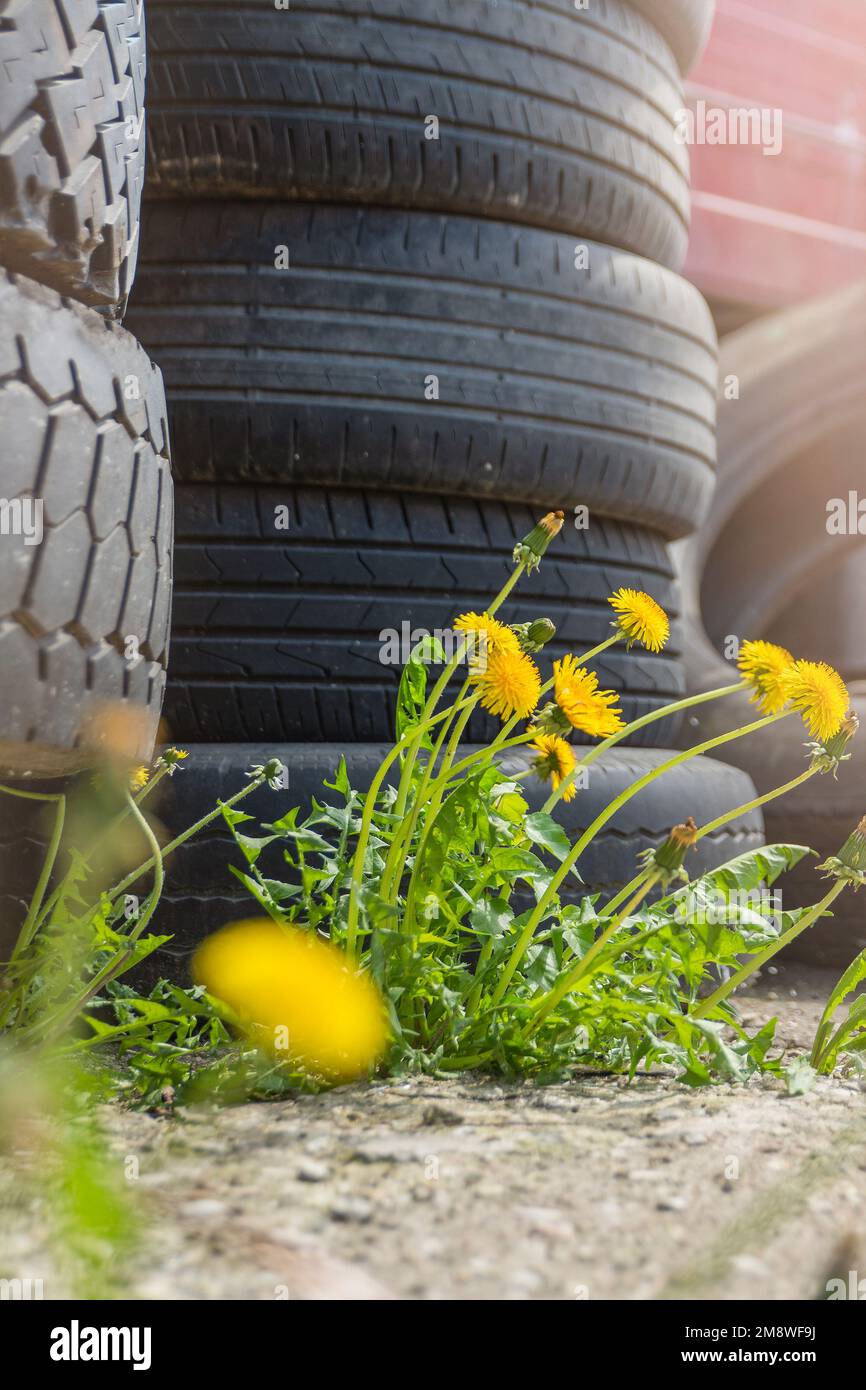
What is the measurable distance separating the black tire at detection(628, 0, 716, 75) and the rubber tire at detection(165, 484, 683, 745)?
1.04 metres

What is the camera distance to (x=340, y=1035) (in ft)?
3.60

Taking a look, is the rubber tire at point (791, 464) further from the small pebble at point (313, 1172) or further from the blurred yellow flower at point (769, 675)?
the small pebble at point (313, 1172)

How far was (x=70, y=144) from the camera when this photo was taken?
37.7 inches

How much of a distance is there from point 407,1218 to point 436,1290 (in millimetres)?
101

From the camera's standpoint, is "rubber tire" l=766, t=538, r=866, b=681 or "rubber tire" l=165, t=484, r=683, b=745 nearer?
"rubber tire" l=165, t=484, r=683, b=745

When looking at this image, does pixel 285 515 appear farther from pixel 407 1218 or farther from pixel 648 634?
pixel 407 1218

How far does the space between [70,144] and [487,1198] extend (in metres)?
0.86

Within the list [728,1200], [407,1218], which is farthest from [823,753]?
[407,1218]

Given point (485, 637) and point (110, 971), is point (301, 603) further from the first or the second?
point (110, 971)

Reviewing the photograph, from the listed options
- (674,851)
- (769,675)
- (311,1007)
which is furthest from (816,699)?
(311,1007)

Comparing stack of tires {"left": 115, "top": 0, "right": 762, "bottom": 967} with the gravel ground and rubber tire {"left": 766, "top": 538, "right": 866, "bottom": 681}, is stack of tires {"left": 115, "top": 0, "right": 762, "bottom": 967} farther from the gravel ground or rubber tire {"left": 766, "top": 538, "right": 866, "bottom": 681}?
rubber tire {"left": 766, "top": 538, "right": 866, "bottom": 681}

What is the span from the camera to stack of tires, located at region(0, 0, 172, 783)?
35.7 inches

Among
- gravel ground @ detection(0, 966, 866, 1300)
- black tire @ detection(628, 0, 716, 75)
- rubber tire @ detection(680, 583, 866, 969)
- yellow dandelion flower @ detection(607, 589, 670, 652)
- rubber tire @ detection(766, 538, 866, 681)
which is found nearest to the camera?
gravel ground @ detection(0, 966, 866, 1300)

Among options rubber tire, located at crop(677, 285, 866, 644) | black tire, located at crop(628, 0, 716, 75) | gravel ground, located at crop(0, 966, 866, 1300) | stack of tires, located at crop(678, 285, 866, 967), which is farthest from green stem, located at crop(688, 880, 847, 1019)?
rubber tire, located at crop(677, 285, 866, 644)
